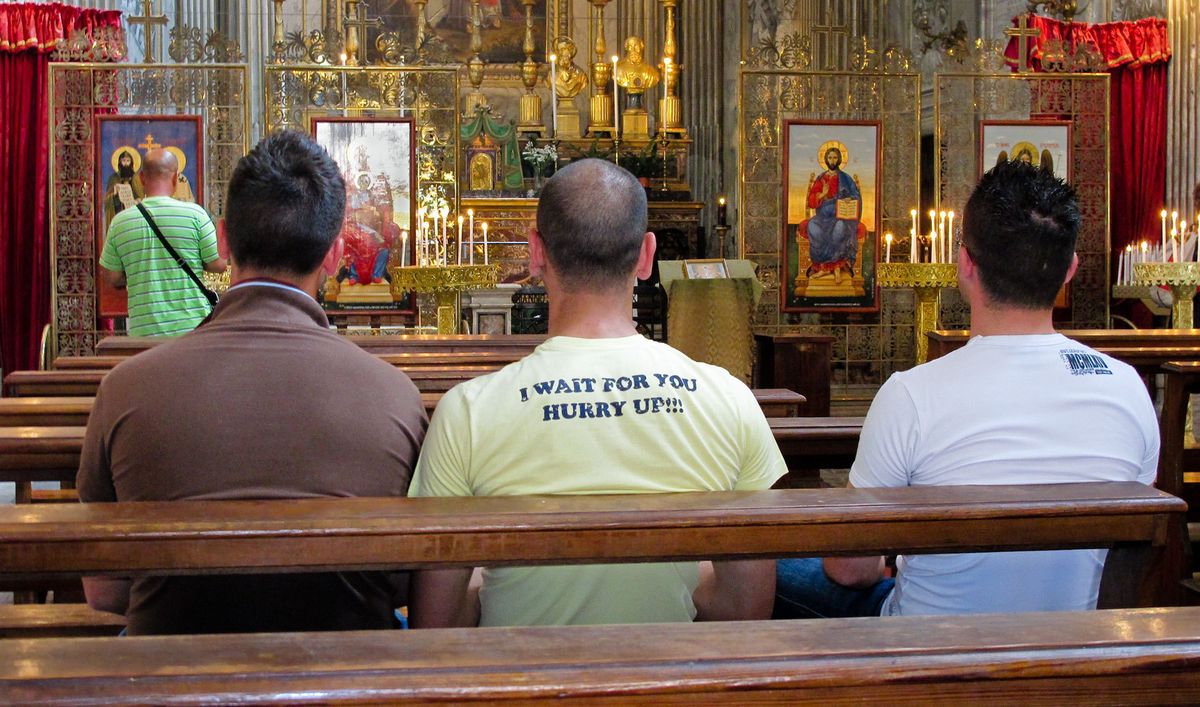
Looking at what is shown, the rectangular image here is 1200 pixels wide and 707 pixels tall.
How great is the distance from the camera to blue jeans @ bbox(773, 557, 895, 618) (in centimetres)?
267

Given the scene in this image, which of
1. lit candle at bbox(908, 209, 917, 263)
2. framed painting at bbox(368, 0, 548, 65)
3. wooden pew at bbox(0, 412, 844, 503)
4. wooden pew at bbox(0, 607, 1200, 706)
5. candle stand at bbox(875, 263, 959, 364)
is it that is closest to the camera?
wooden pew at bbox(0, 607, 1200, 706)

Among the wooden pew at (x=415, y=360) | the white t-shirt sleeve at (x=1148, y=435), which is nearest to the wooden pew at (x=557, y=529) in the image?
the white t-shirt sleeve at (x=1148, y=435)

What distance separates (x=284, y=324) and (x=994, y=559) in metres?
1.28

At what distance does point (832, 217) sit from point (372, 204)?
3.80m

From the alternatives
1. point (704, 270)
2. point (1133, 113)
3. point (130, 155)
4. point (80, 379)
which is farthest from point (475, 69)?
point (80, 379)

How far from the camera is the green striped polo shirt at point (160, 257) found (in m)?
6.12

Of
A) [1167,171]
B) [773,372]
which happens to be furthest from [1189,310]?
[1167,171]

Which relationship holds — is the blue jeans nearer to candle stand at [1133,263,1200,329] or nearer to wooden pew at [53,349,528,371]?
wooden pew at [53,349,528,371]

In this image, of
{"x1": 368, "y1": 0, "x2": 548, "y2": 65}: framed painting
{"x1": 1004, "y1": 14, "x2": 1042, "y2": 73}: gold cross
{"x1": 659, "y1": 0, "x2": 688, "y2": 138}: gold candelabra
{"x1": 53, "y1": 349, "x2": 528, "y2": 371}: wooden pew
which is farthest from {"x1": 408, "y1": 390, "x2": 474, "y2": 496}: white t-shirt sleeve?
{"x1": 368, "y1": 0, "x2": 548, "y2": 65}: framed painting

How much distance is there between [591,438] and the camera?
2.17 m

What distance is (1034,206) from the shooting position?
103 inches

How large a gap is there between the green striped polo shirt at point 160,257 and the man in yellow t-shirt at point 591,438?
13.8ft

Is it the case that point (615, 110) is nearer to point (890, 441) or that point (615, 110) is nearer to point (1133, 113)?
point (1133, 113)

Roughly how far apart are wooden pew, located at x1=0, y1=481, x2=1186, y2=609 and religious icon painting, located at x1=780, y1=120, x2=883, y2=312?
9.26m
